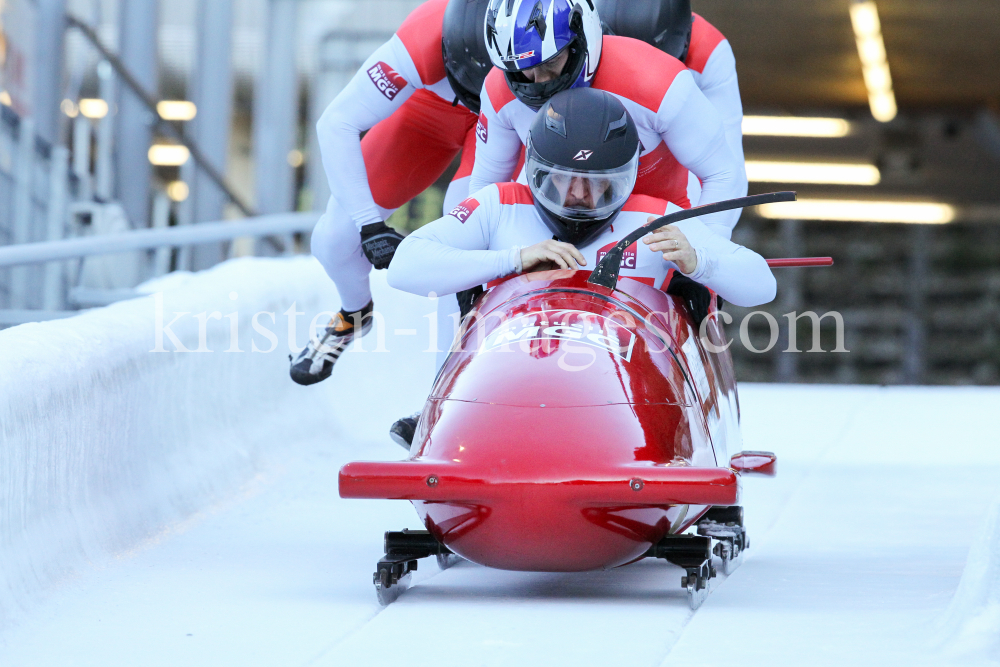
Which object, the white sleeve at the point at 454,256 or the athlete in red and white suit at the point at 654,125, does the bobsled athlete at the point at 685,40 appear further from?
the white sleeve at the point at 454,256

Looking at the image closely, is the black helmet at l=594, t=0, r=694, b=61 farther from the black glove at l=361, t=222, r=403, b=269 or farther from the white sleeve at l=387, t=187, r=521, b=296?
the white sleeve at l=387, t=187, r=521, b=296

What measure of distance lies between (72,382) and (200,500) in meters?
0.83

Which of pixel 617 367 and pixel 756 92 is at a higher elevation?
pixel 756 92

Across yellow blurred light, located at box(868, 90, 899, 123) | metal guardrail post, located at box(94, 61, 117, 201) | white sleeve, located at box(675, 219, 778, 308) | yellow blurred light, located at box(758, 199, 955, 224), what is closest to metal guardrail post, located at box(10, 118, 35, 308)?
metal guardrail post, located at box(94, 61, 117, 201)

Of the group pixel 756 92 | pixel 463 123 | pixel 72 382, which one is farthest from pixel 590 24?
pixel 756 92

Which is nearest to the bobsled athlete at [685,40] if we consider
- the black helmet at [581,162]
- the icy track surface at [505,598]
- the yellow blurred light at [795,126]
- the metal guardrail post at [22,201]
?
the black helmet at [581,162]

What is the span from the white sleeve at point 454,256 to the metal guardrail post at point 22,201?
3.09 m

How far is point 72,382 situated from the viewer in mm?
2455

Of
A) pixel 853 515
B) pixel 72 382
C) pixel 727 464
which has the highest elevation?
pixel 72 382

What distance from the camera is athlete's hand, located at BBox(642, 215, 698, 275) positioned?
2.41 meters

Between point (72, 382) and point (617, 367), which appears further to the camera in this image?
point (72, 382)

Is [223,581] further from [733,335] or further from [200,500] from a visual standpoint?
[733,335]

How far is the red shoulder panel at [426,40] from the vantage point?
3.42 meters

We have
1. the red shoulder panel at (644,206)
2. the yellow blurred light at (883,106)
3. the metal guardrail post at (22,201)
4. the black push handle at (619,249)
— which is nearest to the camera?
the black push handle at (619,249)
